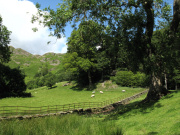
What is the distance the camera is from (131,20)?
12391mm

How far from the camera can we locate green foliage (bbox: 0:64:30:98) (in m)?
34.6

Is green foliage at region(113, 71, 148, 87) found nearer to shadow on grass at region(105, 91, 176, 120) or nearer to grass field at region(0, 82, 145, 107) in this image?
grass field at region(0, 82, 145, 107)

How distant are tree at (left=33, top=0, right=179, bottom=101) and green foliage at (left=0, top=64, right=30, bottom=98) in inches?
1173

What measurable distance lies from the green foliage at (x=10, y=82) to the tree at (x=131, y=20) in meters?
29.8

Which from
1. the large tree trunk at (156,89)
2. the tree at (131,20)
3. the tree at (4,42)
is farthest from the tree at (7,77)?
the large tree trunk at (156,89)

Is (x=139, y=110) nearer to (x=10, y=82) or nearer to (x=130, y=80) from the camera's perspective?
(x=130, y=80)

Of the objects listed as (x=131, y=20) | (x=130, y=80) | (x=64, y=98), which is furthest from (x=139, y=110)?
(x=130, y=80)

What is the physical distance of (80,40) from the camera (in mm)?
13117

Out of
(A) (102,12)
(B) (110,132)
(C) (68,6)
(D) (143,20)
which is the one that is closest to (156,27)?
(D) (143,20)

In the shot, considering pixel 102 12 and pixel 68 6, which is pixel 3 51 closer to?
pixel 68 6

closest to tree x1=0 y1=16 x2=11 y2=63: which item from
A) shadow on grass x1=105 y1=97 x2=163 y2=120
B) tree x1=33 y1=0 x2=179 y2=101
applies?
tree x1=33 y1=0 x2=179 y2=101

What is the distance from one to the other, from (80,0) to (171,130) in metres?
11.0

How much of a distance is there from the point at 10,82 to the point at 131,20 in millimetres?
36415

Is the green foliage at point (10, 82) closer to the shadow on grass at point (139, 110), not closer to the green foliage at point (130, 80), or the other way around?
the green foliage at point (130, 80)
